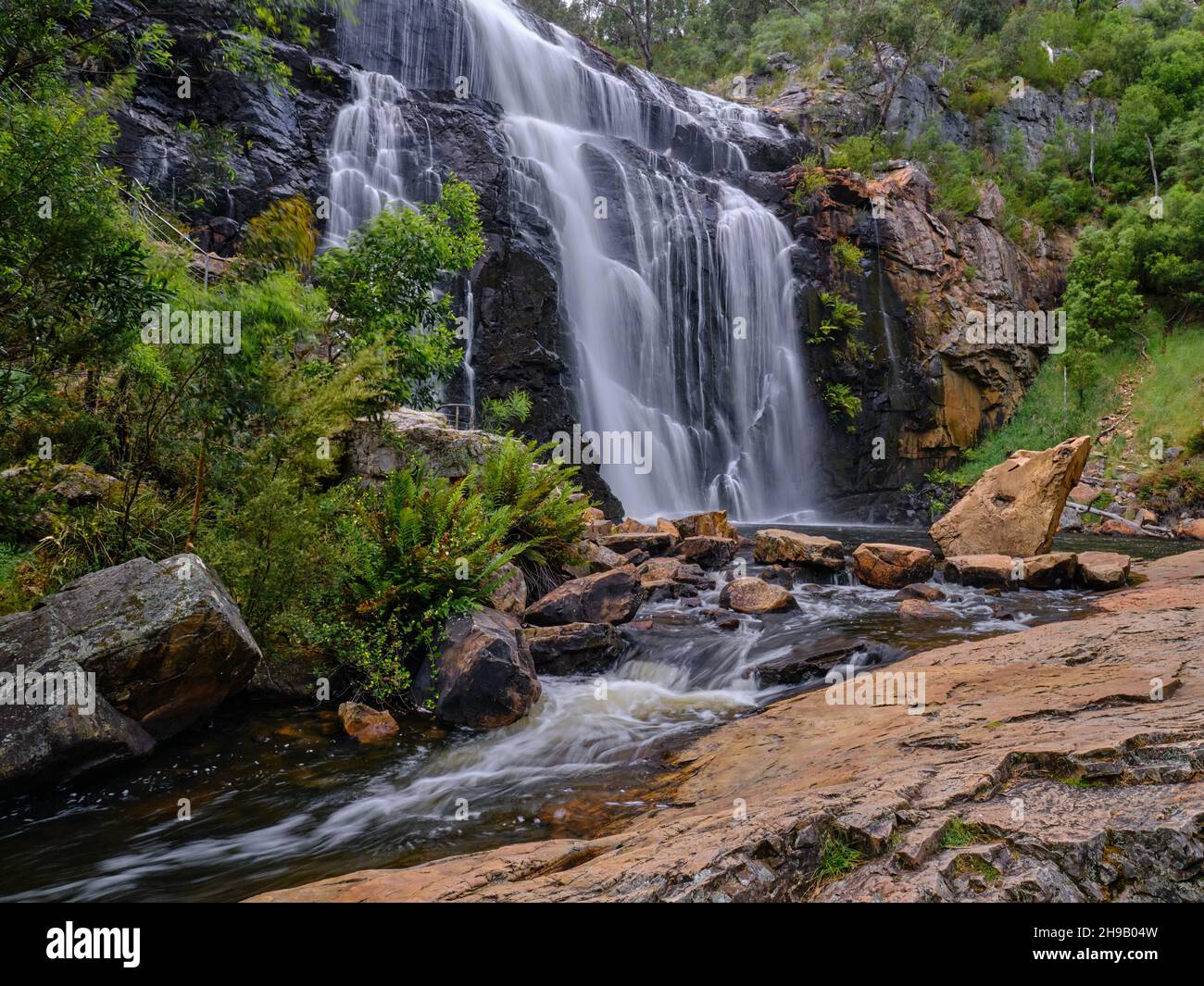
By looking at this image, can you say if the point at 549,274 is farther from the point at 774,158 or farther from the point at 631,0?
the point at 631,0

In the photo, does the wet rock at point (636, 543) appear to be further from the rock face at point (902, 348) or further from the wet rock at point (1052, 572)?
the rock face at point (902, 348)

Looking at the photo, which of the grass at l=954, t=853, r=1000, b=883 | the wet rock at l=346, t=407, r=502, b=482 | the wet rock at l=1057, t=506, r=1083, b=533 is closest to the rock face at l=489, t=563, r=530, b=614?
the wet rock at l=346, t=407, r=502, b=482

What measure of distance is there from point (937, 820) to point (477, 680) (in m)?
4.18

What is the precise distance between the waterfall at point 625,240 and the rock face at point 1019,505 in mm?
8341

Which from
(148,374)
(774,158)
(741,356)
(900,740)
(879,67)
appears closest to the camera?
(900,740)

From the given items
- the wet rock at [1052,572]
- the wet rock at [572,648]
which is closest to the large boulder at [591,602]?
the wet rock at [572,648]

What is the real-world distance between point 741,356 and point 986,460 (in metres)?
9.98

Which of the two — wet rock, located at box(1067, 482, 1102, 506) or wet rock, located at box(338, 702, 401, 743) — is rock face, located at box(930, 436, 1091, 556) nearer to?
wet rock, located at box(1067, 482, 1102, 506)

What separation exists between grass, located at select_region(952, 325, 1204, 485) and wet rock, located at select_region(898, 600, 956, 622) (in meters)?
15.6

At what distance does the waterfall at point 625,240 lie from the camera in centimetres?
1858

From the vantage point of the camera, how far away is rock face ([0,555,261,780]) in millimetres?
4211

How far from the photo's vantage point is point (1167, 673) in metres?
4.18

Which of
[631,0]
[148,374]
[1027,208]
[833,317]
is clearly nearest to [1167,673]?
[148,374]

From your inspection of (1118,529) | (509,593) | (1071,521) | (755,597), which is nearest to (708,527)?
(755,597)
